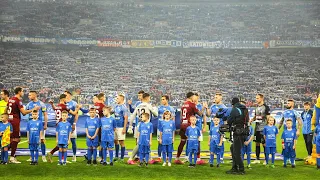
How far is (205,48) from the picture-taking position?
48844mm

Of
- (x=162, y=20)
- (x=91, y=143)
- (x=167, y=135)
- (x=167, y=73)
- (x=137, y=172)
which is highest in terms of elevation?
(x=162, y=20)

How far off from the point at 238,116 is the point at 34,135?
5.30 meters

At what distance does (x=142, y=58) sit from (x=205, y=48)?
7038 millimetres

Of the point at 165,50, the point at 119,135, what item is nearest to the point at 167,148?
the point at 119,135

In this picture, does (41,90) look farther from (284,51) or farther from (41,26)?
(284,51)

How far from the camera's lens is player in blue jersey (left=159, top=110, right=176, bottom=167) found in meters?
11.9

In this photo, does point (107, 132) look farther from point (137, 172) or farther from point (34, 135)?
point (34, 135)

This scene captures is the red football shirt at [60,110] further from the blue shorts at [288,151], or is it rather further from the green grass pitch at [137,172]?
the blue shorts at [288,151]

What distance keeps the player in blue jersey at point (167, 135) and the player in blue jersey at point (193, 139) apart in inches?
18.0

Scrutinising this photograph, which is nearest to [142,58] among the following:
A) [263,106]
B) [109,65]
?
[109,65]

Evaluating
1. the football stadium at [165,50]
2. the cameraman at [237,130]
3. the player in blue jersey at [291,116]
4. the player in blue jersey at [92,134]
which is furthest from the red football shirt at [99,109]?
the football stadium at [165,50]

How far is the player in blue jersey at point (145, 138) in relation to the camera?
11539 mm

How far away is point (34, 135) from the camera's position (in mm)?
11781

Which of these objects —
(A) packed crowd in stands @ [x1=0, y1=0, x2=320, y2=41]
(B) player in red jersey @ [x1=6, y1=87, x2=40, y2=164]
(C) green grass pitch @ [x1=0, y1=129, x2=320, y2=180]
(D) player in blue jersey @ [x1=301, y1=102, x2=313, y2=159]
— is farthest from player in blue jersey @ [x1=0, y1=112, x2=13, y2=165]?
(A) packed crowd in stands @ [x1=0, y1=0, x2=320, y2=41]
